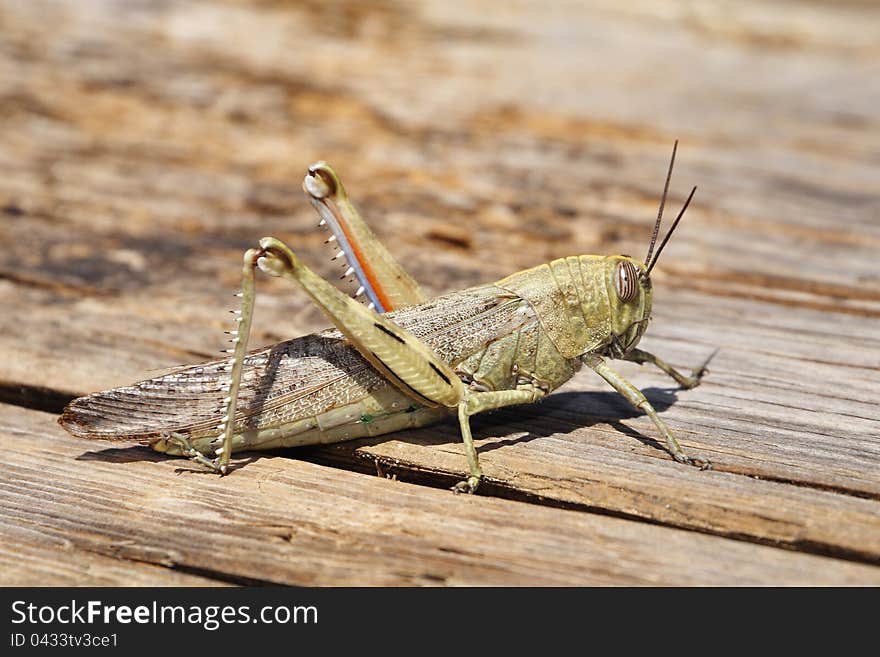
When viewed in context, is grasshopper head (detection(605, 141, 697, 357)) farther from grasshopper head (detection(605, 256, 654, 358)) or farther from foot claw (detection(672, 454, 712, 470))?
foot claw (detection(672, 454, 712, 470))

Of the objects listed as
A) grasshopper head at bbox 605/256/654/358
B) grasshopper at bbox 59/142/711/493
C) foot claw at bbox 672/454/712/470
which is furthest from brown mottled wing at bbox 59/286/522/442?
foot claw at bbox 672/454/712/470

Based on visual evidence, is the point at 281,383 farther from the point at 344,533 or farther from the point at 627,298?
the point at 627,298

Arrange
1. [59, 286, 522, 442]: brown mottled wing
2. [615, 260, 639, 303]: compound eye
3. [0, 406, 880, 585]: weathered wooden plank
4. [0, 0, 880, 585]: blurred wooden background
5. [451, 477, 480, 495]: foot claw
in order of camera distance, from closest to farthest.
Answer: [0, 406, 880, 585]: weathered wooden plank
[0, 0, 880, 585]: blurred wooden background
[451, 477, 480, 495]: foot claw
[59, 286, 522, 442]: brown mottled wing
[615, 260, 639, 303]: compound eye

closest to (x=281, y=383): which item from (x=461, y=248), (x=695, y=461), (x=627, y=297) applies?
(x=627, y=297)

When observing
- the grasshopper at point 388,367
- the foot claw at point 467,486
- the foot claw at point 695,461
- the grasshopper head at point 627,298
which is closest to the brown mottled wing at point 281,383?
the grasshopper at point 388,367

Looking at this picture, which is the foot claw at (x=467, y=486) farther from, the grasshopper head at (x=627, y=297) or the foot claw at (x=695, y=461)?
the grasshopper head at (x=627, y=297)
